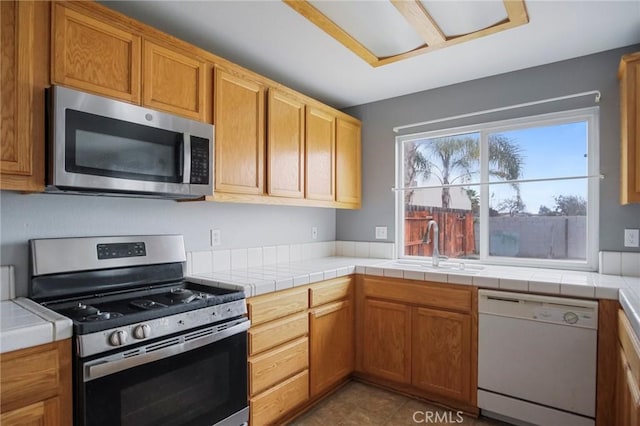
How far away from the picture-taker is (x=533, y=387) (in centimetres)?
204

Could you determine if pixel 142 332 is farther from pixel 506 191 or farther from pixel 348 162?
pixel 506 191

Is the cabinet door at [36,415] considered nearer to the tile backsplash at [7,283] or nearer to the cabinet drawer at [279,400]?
the tile backsplash at [7,283]

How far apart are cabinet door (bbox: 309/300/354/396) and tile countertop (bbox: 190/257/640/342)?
0.82ft

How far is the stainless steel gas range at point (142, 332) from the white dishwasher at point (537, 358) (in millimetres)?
1440

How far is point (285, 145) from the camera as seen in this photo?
2.52 meters

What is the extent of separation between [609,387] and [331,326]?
5.07ft

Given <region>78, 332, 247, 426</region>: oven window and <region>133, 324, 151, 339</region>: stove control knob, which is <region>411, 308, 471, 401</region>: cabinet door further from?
<region>133, 324, 151, 339</region>: stove control knob

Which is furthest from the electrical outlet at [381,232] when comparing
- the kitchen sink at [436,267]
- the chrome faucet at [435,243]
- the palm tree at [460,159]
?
the palm tree at [460,159]

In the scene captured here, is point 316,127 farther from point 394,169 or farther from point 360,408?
point 360,408

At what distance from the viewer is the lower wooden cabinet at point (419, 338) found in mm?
2262

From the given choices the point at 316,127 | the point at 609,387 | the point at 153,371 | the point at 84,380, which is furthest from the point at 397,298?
the point at 84,380

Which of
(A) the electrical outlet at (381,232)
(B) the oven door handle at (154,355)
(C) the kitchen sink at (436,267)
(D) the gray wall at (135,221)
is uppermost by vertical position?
(D) the gray wall at (135,221)

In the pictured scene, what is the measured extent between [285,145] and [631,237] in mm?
2270

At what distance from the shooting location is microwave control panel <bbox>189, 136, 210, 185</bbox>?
1862 mm
